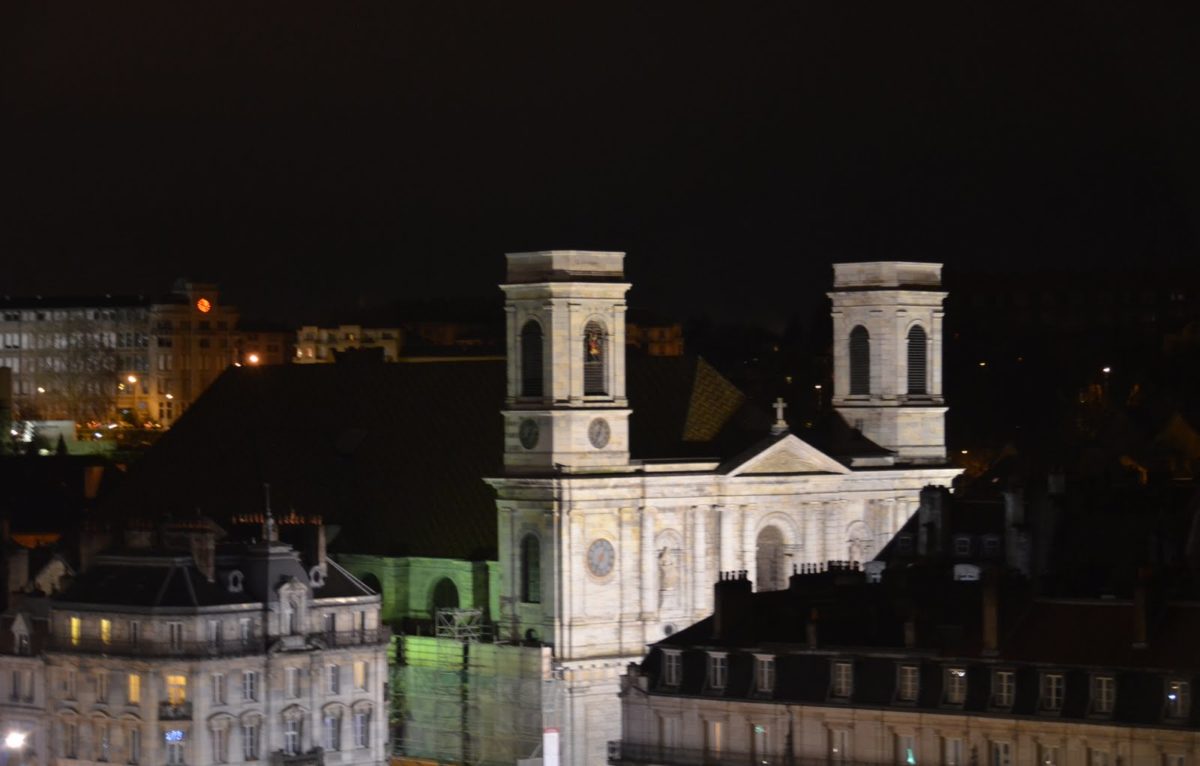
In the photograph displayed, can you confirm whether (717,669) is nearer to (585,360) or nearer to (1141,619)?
(1141,619)

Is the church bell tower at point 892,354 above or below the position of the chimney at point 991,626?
above

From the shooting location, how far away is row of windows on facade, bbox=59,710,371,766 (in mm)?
102688

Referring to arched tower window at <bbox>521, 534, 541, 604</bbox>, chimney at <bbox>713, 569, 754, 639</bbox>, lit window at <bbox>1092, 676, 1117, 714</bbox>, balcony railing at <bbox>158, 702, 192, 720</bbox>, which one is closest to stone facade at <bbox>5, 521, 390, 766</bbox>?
balcony railing at <bbox>158, 702, 192, 720</bbox>

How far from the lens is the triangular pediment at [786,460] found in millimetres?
115750

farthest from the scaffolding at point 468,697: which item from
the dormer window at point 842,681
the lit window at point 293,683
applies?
the dormer window at point 842,681

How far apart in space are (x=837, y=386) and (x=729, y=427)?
6048 mm

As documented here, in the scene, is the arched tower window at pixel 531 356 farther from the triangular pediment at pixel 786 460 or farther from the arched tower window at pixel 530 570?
the triangular pediment at pixel 786 460

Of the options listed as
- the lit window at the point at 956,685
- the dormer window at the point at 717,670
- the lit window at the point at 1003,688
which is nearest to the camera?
the lit window at the point at 1003,688

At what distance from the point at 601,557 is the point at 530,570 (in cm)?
218

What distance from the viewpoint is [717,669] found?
313 feet

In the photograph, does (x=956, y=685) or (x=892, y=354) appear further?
(x=892, y=354)

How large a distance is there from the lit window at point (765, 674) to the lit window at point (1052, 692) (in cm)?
784

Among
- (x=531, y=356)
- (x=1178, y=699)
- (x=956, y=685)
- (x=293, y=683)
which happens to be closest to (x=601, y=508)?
(x=531, y=356)

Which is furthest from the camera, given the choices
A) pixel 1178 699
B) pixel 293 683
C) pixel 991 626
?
pixel 293 683
